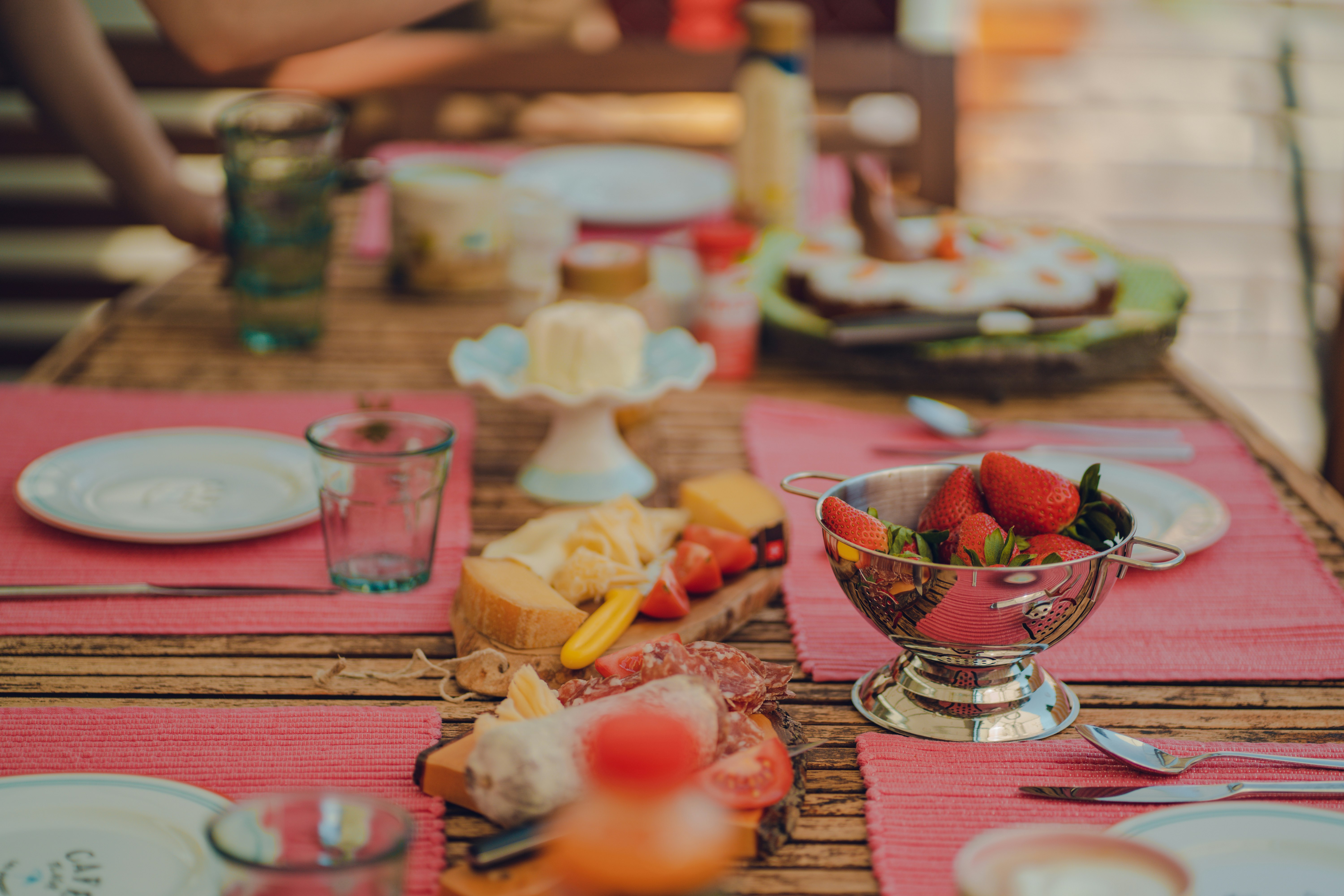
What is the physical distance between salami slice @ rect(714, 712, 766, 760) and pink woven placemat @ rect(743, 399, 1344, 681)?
15 cm

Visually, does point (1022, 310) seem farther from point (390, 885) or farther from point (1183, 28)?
point (1183, 28)

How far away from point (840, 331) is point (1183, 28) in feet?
8.25

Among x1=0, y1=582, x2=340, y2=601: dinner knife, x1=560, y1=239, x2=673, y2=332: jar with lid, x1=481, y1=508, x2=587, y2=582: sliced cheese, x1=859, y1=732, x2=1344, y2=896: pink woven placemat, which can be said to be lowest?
x1=859, y1=732, x2=1344, y2=896: pink woven placemat

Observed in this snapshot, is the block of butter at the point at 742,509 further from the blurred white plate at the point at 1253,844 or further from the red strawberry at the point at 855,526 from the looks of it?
the blurred white plate at the point at 1253,844

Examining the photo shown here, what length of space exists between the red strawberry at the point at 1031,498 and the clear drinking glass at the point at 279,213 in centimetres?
105

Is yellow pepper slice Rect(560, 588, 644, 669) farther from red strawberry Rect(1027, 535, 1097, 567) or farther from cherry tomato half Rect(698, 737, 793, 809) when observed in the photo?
red strawberry Rect(1027, 535, 1097, 567)

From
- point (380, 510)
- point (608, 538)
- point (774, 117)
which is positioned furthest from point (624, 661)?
point (774, 117)

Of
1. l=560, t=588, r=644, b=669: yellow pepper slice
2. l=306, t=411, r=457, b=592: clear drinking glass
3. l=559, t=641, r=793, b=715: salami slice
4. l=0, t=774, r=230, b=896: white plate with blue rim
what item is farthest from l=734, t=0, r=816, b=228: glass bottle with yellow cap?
l=0, t=774, r=230, b=896: white plate with blue rim

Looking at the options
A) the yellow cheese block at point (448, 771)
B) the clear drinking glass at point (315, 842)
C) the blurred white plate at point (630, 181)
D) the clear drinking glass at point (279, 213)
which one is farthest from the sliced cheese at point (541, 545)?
the blurred white plate at point (630, 181)

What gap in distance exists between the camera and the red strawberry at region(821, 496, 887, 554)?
831 millimetres

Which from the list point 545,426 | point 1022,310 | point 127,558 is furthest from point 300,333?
point 1022,310

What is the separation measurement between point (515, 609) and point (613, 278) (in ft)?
1.98

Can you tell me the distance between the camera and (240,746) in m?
0.82

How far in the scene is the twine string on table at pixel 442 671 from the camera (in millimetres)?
899
